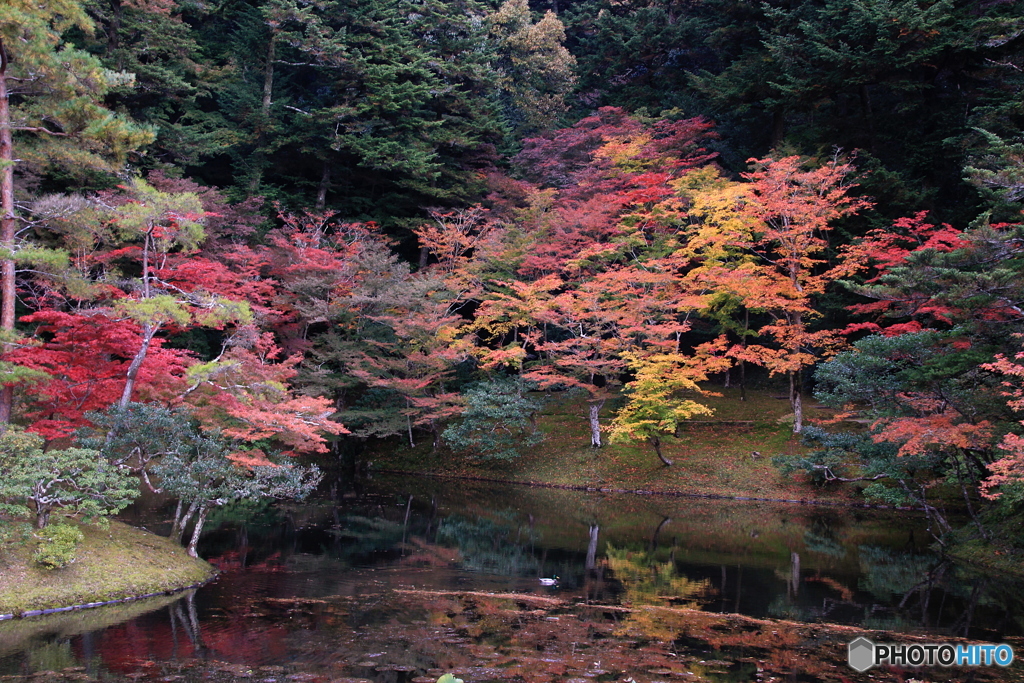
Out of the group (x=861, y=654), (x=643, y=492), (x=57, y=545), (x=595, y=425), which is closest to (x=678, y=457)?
(x=643, y=492)

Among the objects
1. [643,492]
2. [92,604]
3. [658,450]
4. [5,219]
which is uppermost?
[5,219]

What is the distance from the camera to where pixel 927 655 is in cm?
759

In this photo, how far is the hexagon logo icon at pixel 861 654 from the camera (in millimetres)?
7125

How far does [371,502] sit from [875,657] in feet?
42.5

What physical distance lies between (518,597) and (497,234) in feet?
51.9

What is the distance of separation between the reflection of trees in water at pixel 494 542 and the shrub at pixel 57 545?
5.95m

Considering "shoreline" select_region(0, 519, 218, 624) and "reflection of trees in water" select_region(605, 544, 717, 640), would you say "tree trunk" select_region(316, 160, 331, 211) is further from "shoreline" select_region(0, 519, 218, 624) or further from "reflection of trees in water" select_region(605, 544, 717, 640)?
"reflection of trees in water" select_region(605, 544, 717, 640)

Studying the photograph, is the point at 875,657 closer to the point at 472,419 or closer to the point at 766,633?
the point at 766,633

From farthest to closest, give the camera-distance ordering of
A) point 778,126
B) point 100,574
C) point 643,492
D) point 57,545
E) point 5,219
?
1. point 778,126
2. point 643,492
3. point 5,219
4. point 100,574
5. point 57,545

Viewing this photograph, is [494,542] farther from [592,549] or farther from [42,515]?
[42,515]

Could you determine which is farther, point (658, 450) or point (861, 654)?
point (658, 450)

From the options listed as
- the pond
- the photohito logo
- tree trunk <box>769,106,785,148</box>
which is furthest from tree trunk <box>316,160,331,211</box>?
the photohito logo

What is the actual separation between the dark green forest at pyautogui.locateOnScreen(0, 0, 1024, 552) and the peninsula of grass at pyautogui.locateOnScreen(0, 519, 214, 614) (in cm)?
81

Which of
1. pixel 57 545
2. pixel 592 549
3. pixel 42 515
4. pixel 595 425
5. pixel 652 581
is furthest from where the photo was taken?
pixel 595 425
